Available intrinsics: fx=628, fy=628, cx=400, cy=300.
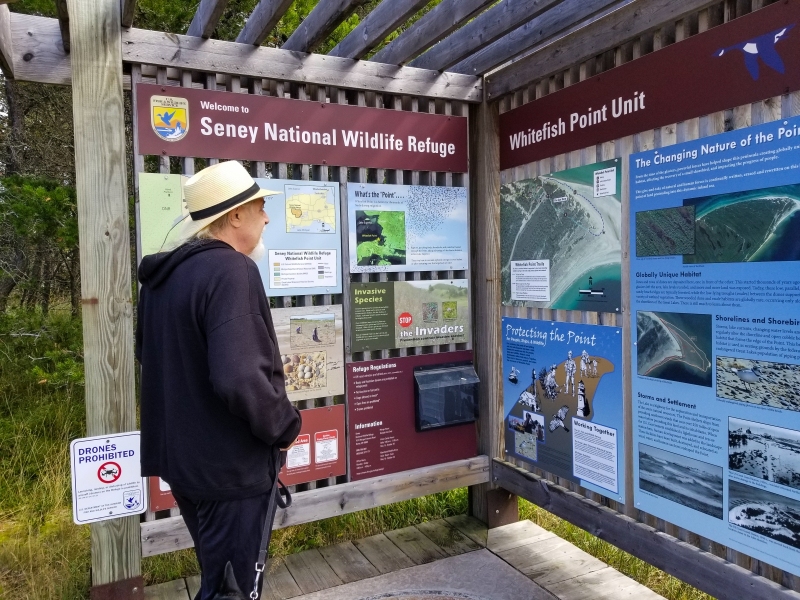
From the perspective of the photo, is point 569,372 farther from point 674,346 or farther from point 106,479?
point 106,479

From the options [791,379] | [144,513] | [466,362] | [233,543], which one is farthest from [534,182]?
[144,513]

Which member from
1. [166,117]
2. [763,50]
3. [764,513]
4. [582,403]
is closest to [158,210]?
[166,117]

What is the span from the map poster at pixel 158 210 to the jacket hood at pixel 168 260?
1.11 metres

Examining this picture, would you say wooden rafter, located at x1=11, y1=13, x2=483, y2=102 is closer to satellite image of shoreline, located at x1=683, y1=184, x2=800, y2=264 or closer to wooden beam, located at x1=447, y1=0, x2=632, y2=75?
wooden beam, located at x1=447, y1=0, x2=632, y2=75

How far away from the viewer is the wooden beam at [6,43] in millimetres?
3037

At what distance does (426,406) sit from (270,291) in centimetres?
131

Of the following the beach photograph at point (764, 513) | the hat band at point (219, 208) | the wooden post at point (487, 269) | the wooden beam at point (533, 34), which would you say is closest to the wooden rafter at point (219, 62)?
the wooden beam at point (533, 34)

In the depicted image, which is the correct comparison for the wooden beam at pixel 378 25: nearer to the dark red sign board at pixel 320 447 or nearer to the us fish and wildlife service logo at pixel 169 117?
the us fish and wildlife service logo at pixel 169 117

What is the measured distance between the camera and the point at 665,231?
120 inches

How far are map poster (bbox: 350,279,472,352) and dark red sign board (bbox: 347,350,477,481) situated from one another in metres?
0.12

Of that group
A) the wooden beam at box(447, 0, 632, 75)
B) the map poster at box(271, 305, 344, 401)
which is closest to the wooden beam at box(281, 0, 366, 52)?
the wooden beam at box(447, 0, 632, 75)

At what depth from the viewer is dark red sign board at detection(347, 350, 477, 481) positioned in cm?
403

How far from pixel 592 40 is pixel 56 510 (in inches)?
185

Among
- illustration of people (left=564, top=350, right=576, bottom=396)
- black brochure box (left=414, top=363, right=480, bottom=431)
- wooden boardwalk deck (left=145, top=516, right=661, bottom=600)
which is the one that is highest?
illustration of people (left=564, top=350, right=576, bottom=396)
